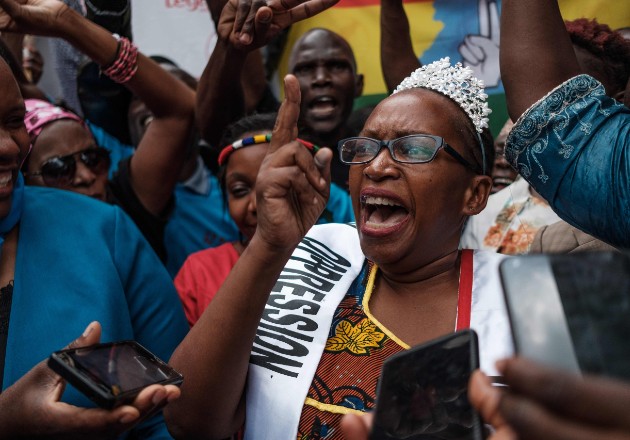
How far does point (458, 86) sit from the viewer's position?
7.42 ft

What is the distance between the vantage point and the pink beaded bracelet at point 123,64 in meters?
3.18

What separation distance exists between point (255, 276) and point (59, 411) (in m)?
0.55

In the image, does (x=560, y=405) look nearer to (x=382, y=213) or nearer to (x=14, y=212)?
(x=382, y=213)

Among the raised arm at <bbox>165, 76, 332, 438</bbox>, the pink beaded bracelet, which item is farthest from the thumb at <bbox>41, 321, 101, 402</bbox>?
the pink beaded bracelet

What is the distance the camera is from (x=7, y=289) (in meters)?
2.16

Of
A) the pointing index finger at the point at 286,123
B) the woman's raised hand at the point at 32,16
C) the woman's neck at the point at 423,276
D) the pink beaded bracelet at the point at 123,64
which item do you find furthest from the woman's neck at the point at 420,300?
the woman's raised hand at the point at 32,16

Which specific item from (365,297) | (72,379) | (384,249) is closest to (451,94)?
(384,249)

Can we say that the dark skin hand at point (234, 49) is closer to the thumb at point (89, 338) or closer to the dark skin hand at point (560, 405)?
the thumb at point (89, 338)

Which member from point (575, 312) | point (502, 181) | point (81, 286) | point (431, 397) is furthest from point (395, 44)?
point (575, 312)

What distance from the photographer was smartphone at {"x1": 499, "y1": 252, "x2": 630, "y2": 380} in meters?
0.87

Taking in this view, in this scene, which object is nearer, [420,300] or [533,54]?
[533,54]

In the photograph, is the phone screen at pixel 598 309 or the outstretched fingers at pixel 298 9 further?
the outstretched fingers at pixel 298 9

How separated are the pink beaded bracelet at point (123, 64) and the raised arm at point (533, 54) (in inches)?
73.9

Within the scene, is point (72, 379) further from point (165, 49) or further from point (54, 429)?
point (165, 49)
